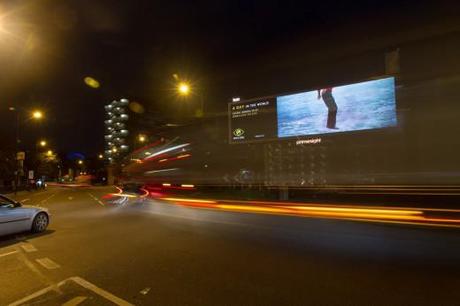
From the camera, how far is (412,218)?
11602 millimetres

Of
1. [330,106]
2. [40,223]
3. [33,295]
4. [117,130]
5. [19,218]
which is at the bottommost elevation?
[33,295]

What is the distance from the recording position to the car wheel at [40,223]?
10781mm

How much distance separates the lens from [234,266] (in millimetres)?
6637

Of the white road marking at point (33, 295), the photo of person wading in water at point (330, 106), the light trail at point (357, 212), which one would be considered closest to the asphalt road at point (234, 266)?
the white road marking at point (33, 295)


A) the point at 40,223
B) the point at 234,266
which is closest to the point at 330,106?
the point at 40,223

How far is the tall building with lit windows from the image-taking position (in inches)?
5320

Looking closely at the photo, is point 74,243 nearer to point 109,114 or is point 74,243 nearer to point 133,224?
point 133,224

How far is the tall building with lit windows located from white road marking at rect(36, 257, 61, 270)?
12823 centimetres

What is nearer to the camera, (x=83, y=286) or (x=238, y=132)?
(x=83, y=286)

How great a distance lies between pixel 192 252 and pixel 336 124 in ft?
58.9

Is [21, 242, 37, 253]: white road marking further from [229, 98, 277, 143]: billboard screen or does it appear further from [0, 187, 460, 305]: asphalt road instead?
[229, 98, 277, 143]: billboard screen

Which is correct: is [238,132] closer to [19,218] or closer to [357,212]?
[357,212]

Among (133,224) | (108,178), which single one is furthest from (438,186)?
(108,178)

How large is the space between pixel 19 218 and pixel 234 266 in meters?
6.98
